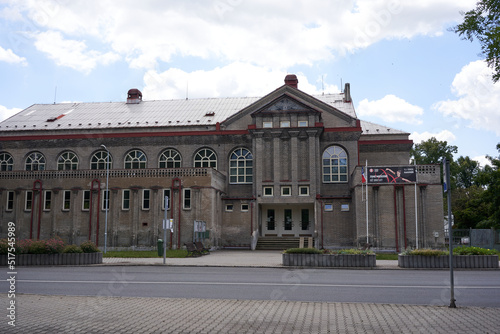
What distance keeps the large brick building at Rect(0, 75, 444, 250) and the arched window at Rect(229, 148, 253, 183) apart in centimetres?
10

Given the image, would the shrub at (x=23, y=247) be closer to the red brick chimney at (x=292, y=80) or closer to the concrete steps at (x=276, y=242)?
the concrete steps at (x=276, y=242)

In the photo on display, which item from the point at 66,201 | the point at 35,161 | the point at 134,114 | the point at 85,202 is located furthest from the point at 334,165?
the point at 35,161

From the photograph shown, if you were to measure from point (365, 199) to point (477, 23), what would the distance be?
24.0 meters

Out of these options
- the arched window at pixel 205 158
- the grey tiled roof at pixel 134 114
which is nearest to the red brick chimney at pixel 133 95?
the grey tiled roof at pixel 134 114

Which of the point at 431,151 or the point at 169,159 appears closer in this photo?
the point at 169,159

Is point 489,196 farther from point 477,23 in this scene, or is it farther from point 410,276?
point 477,23

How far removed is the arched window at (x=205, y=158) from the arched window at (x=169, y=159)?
1770 mm

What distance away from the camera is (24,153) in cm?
4722

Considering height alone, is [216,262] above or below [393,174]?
below

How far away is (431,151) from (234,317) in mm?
69107

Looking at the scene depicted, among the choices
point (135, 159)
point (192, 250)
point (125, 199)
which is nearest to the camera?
point (192, 250)

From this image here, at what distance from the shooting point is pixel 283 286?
14648mm

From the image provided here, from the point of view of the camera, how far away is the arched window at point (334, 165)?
42188 mm

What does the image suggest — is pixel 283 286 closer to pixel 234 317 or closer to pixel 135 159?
pixel 234 317
